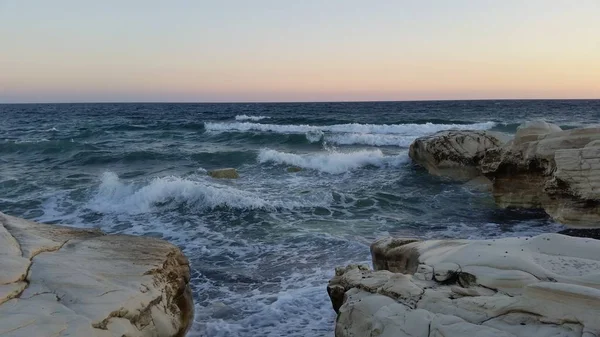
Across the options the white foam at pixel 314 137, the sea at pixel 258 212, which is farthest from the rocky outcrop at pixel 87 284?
the white foam at pixel 314 137

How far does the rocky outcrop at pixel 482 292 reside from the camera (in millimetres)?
3082

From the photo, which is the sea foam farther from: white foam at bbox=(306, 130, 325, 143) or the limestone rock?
the limestone rock

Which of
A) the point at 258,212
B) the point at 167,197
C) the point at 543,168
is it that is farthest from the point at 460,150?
the point at 167,197

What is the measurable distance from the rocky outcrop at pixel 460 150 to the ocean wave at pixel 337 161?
9.58 feet

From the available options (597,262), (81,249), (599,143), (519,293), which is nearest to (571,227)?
(599,143)

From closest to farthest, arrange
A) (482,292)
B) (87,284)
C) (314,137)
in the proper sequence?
(482,292)
(87,284)
(314,137)

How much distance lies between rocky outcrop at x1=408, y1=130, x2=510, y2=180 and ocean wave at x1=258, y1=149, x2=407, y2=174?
2.92m

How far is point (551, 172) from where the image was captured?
27.3 feet

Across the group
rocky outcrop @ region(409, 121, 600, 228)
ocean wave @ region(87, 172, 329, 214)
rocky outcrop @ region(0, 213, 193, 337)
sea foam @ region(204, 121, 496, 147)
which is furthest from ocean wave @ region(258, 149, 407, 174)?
rocky outcrop @ region(0, 213, 193, 337)

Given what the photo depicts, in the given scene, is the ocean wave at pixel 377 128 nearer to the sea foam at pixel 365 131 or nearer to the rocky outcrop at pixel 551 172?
the sea foam at pixel 365 131

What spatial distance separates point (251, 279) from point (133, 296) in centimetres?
252

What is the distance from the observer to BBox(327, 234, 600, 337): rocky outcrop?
10.1 ft

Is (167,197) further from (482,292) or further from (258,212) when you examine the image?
(482,292)

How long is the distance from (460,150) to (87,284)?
1082 centimetres
